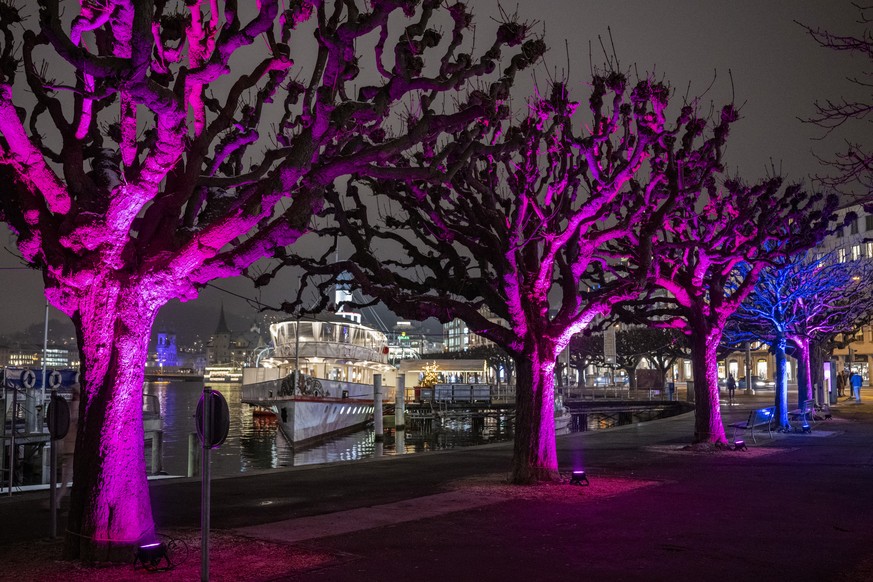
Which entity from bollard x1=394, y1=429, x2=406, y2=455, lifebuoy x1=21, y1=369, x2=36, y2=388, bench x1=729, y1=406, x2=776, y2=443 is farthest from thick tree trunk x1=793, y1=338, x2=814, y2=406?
lifebuoy x1=21, y1=369, x2=36, y2=388

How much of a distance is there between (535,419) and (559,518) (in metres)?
3.97

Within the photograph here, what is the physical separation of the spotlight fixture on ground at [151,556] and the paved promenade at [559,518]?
0.37 m

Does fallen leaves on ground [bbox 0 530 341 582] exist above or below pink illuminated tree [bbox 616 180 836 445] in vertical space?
below

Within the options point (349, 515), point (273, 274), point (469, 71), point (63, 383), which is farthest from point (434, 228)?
point (63, 383)

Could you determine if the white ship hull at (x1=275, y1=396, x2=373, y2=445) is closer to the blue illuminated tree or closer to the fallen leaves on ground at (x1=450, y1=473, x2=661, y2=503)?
the blue illuminated tree

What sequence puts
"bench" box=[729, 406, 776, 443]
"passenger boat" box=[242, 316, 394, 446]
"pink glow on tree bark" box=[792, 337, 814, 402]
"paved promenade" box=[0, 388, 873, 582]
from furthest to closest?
"passenger boat" box=[242, 316, 394, 446] → "pink glow on tree bark" box=[792, 337, 814, 402] → "bench" box=[729, 406, 776, 443] → "paved promenade" box=[0, 388, 873, 582]

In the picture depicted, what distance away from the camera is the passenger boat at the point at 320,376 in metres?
39.4

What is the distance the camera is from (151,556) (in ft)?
26.9

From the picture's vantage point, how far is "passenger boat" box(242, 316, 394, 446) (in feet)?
129

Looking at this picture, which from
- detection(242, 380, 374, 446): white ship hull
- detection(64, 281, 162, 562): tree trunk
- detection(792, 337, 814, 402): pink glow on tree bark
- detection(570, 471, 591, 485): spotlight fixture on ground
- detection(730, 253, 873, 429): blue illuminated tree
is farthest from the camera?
detection(242, 380, 374, 446): white ship hull

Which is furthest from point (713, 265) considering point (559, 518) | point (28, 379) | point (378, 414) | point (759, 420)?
point (28, 379)

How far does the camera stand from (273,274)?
16.2 metres

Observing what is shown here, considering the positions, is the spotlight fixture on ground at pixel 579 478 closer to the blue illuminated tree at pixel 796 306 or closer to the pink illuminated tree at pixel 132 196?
the pink illuminated tree at pixel 132 196

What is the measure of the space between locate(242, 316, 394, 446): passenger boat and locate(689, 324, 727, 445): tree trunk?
21.6 m
